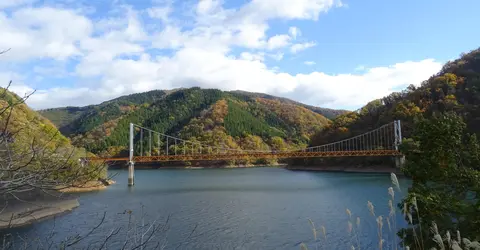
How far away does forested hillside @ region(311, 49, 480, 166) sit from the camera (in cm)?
4244

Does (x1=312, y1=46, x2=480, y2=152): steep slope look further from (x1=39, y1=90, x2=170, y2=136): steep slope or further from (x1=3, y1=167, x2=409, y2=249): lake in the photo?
(x1=39, y1=90, x2=170, y2=136): steep slope

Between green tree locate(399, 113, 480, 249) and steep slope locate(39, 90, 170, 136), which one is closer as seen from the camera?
green tree locate(399, 113, 480, 249)

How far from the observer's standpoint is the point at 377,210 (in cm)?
1686

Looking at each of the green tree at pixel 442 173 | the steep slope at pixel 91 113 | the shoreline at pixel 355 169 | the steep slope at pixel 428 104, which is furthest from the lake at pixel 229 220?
the steep slope at pixel 91 113

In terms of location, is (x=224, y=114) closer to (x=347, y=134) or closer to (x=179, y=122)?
(x=179, y=122)

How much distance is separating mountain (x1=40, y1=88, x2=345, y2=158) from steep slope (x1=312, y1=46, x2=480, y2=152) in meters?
26.2

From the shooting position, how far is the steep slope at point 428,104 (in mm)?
42472

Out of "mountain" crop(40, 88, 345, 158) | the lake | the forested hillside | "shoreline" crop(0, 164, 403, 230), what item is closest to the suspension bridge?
the forested hillside

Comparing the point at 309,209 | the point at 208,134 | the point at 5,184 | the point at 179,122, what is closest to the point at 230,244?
the point at 309,209

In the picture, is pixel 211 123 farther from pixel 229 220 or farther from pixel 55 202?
pixel 229 220

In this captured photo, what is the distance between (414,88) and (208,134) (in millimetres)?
43397

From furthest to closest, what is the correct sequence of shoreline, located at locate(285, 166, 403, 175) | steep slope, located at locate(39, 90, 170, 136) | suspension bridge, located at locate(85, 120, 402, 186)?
steep slope, located at locate(39, 90, 170, 136)
shoreline, located at locate(285, 166, 403, 175)
suspension bridge, located at locate(85, 120, 402, 186)

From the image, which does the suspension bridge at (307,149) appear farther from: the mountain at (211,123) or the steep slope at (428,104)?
the mountain at (211,123)

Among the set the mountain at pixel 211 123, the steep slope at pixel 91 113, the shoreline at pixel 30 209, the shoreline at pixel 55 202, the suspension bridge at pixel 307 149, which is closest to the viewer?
the shoreline at pixel 55 202
